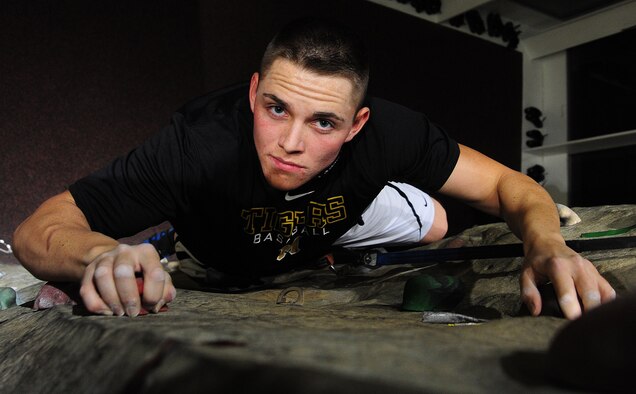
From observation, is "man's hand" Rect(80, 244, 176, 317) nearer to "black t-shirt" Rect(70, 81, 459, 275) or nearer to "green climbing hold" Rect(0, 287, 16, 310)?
"black t-shirt" Rect(70, 81, 459, 275)

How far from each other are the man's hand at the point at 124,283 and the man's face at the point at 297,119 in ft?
1.66

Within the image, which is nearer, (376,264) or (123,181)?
(123,181)

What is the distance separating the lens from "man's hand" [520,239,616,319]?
84 cm

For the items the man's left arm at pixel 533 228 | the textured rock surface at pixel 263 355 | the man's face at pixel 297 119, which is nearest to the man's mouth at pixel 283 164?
the man's face at pixel 297 119

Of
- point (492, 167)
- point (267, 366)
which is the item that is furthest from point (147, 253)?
point (492, 167)

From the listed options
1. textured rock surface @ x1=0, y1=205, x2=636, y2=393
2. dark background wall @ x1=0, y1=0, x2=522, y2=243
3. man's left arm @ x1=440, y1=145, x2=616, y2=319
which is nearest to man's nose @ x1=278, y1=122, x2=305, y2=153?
textured rock surface @ x1=0, y1=205, x2=636, y2=393

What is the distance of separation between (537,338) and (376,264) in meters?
1.16

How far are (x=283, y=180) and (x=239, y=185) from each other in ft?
0.40

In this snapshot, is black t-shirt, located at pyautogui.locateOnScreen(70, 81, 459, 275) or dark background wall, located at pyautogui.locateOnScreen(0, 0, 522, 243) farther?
dark background wall, located at pyautogui.locateOnScreen(0, 0, 522, 243)

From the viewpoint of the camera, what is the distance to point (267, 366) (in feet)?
1.31

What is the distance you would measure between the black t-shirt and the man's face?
3.5 inches

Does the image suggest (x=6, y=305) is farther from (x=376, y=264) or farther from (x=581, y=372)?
(x=581, y=372)

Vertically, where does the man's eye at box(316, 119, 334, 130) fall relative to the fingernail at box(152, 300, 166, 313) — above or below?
above

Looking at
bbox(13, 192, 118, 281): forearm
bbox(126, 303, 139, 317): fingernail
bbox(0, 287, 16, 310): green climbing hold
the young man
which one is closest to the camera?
bbox(126, 303, 139, 317): fingernail
